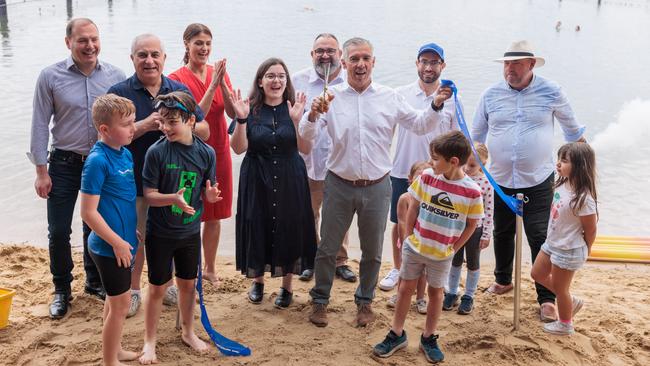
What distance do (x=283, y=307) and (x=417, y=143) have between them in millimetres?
1785

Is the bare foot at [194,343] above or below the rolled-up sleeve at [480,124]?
below

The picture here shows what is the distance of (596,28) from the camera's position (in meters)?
31.8

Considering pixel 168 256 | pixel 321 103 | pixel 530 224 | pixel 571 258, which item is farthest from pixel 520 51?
pixel 168 256

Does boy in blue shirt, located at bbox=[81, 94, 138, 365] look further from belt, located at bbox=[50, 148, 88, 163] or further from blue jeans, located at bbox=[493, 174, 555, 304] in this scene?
blue jeans, located at bbox=[493, 174, 555, 304]

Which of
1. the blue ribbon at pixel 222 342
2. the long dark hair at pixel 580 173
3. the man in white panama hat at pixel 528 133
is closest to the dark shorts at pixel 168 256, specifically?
the blue ribbon at pixel 222 342

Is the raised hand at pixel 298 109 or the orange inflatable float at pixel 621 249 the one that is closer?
the raised hand at pixel 298 109

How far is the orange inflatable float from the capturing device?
22.1ft

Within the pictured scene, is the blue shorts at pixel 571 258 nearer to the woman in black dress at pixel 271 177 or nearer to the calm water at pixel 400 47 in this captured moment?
the woman in black dress at pixel 271 177

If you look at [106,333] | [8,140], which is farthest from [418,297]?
[8,140]

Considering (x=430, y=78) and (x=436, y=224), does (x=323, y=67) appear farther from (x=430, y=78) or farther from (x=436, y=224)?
(x=436, y=224)

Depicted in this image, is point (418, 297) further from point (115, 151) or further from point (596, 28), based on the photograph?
point (596, 28)

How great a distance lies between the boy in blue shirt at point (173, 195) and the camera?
3.91m

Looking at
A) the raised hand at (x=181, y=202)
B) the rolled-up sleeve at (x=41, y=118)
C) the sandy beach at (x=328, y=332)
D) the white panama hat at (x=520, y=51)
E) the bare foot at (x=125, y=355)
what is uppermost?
the white panama hat at (x=520, y=51)

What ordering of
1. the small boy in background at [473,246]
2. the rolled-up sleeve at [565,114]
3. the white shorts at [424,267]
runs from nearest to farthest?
the white shorts at [424,267]
the small boy in background at [473,246]
the rolled-up sleeve at [565,114]
